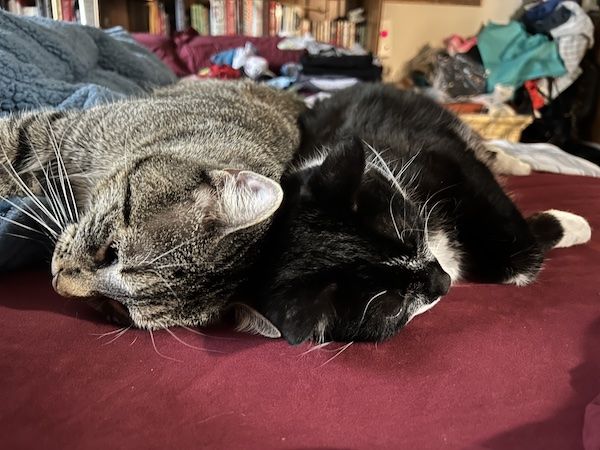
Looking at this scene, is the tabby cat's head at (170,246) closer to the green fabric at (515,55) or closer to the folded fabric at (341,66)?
the folded fabric at (341,66)

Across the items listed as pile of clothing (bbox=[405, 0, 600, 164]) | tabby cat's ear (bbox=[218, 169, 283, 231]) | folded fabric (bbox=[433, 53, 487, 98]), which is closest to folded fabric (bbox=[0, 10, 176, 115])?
tabby cat's ear (bbox=[218, 169, 283, 231])

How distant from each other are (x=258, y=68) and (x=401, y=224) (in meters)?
2.56

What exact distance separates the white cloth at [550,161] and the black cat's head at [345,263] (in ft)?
4.20

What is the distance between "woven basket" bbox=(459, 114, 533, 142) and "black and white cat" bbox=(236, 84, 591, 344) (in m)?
2.15

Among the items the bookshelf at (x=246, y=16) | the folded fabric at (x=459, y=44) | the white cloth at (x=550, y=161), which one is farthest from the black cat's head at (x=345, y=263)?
the folded fabric at (x=459, y=44)

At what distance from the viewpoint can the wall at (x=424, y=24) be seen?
163 inches

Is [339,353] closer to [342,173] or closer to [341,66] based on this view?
[342,173]

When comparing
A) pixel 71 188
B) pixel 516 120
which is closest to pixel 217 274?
pixel 71 188

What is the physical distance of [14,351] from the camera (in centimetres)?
78

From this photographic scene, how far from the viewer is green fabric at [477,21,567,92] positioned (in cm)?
362

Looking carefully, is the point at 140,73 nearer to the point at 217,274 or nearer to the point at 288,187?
the point at 288,187

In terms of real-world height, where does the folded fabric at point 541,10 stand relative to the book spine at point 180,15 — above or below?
above

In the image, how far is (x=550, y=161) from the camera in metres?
2.00

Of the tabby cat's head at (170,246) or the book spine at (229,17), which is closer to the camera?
the tabby cat's head at (170,246)
